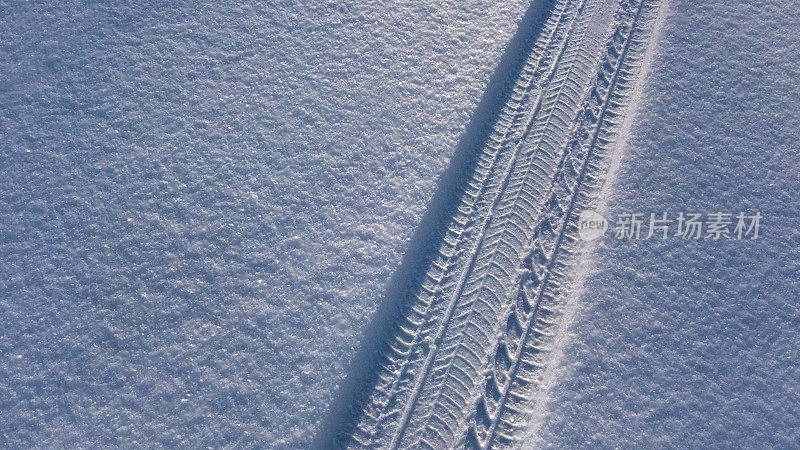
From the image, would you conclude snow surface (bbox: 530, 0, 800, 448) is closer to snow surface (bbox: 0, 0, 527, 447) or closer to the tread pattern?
the tread pattern

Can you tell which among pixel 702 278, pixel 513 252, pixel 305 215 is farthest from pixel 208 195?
pixel 702 278

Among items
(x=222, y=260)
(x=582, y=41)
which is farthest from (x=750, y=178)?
(x=222, y=260)

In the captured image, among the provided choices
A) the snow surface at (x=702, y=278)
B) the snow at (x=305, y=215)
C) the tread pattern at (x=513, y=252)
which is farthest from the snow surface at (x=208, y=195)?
the snow surface at (x=702, y=278)

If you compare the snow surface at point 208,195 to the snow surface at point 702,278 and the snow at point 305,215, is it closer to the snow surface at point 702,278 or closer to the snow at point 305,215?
the snow at point 305,215

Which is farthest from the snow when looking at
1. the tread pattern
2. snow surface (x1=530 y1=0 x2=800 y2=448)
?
the tread pattern

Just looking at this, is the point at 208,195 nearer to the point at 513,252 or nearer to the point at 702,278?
the point at 513,252

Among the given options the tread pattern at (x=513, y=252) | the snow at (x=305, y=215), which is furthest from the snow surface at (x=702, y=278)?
the tread pattern at (x=513, y=252)
